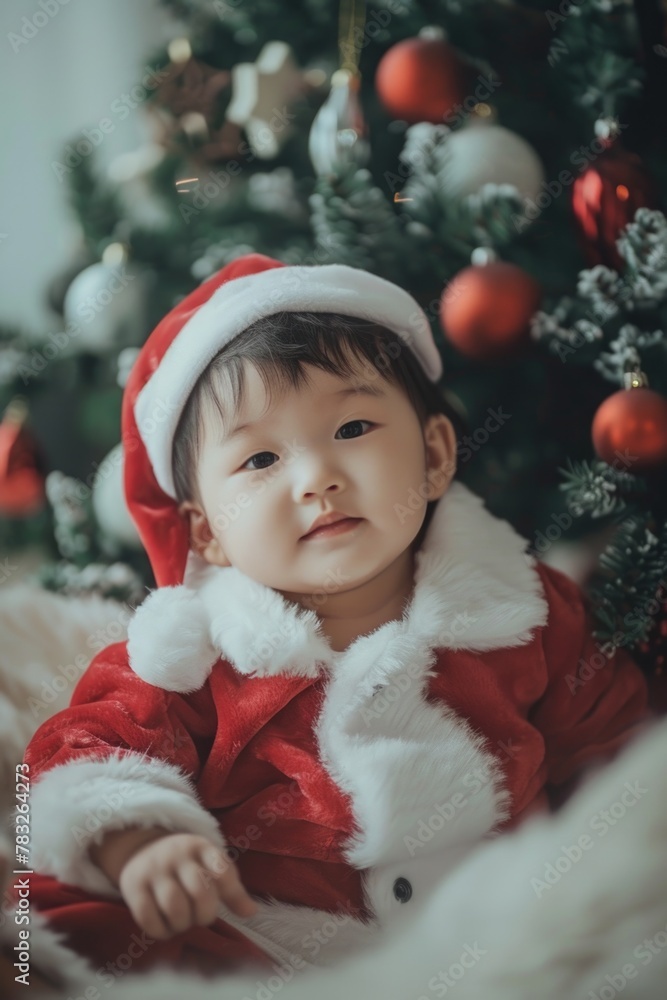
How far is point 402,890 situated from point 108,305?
680 millimetres

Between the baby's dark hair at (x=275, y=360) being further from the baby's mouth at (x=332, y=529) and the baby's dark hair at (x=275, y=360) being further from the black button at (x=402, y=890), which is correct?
the black button at (x=402, y=890)

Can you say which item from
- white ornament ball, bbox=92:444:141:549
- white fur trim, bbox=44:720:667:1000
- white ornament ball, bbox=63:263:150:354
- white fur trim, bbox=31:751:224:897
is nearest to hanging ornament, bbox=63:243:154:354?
white ornament ball, bbox=63:263:150:354

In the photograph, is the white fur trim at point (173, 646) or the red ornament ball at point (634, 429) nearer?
the white fur trim at point (173, 646)

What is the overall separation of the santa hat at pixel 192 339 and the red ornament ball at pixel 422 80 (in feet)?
0.72

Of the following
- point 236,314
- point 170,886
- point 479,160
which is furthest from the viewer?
point 479,160

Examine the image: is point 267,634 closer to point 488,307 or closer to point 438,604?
point 438,604

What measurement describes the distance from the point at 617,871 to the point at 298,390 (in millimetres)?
590

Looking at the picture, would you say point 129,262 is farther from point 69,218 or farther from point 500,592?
point 500,592

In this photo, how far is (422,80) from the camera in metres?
1.03

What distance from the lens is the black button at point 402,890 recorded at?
89 centimetres

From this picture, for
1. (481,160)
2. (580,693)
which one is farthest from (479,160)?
(580,693)

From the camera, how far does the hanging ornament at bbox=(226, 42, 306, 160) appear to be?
1029 millimetres

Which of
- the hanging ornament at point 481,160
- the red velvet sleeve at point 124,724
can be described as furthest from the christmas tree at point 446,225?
the red velvet sleeve at point 124,724

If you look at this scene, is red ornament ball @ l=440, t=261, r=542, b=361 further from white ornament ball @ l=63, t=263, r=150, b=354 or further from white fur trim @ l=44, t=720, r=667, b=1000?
white fur trim @ l=44, t=720, r=667, b=1000
